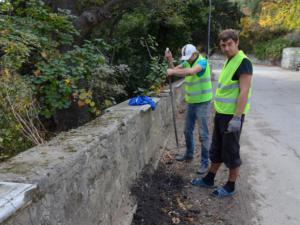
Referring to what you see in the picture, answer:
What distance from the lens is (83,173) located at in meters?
2.88

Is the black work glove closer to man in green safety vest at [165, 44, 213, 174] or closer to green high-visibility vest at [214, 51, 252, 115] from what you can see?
green high-visibility vest at [214, 51, 252, 115]

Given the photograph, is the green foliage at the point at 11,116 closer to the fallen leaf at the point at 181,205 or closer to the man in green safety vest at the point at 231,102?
the fallen leaf at the point at 181,205

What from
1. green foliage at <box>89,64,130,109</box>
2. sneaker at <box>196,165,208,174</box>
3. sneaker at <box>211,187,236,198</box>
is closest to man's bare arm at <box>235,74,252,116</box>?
sneaker at <box>211,187,236,198</box>

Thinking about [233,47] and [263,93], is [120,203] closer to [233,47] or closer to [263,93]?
[233,47]

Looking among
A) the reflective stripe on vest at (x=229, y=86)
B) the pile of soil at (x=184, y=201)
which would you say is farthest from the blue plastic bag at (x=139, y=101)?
the reflective stripe on vest at (x=229, y=86)

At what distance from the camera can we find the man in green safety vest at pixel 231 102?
4.41 meters

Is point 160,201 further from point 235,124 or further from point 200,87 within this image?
point 200,87

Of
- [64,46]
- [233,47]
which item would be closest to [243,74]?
[233,47]

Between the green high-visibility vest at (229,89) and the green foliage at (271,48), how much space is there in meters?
38.9

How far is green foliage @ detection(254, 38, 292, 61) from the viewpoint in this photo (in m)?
41.3

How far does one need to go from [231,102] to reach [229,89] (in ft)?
0.52

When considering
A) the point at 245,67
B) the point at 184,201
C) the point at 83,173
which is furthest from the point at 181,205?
the point at 83,173

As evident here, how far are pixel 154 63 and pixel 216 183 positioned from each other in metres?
3.45

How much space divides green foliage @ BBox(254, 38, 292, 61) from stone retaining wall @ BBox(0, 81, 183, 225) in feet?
130
